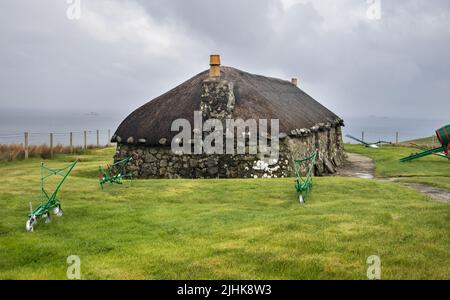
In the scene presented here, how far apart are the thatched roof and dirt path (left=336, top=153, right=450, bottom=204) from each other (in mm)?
2781

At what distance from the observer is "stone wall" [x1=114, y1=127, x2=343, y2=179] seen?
60.0 feet

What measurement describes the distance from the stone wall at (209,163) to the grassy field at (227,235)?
15.3ft

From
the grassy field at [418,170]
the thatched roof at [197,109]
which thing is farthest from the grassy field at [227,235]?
the thatched roof at [197,109]

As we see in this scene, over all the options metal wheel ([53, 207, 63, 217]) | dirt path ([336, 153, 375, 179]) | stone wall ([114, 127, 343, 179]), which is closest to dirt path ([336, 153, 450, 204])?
dirt path ([336, 153, 375, 179])

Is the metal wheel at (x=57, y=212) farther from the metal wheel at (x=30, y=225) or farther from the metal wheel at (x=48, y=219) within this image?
the metal wheel at (x=30, y=225)

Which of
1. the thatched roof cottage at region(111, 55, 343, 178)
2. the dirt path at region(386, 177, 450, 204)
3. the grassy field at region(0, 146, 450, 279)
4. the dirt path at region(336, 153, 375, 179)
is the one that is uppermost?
the thatched roof cottage at region(111, 55, 343, 178)

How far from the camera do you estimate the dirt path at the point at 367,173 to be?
1356cm

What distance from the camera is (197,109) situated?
20.1 meters

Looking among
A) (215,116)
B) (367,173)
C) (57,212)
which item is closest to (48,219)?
(57,212)

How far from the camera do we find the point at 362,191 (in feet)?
45.0

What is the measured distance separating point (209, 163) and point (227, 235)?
1009cm

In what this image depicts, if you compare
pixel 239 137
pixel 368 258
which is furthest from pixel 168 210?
pixel 239 137

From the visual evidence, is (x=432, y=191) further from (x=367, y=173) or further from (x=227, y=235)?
(x=227, y=235)

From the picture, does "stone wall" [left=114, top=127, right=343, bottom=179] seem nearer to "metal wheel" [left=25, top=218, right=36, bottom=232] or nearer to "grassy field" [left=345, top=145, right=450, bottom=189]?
"grassy field" [left=345, top=145, right=450, bottom=189]
